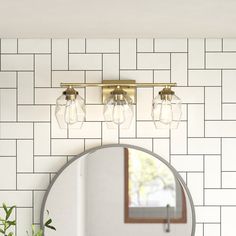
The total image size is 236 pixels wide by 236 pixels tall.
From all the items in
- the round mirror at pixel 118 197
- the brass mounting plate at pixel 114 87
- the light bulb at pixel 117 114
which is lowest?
the round mirror at pixel 118 197

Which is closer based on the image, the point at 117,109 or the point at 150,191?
the point at 117,109

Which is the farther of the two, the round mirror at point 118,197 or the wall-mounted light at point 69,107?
the round mirror at point 118,197

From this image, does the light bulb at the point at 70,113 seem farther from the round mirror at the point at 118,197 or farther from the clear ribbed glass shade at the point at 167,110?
the clear ribbed glass shade at the point at 167,110

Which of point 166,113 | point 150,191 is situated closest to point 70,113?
point 166,113

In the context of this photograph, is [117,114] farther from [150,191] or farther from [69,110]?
[150,191]

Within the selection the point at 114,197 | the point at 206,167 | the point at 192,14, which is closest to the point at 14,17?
the point at 192,14

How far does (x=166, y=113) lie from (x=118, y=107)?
221 millimetres

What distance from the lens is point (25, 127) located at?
2770mm

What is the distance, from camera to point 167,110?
256 centimetres

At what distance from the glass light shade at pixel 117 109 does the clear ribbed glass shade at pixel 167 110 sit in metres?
0.13

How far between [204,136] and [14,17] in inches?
42.8

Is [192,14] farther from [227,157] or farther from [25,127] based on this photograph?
[25,127]

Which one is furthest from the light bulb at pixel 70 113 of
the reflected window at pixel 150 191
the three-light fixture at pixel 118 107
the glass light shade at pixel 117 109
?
the reflected window at pixel 150 191

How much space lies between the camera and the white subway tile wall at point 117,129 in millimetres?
2758
